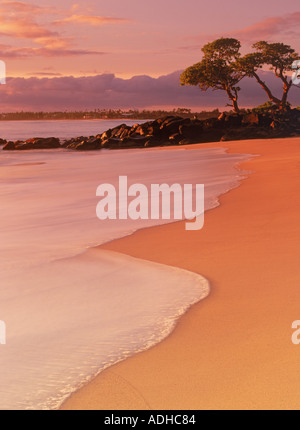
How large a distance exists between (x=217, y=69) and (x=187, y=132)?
13499 millimetres

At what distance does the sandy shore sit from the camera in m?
3.05

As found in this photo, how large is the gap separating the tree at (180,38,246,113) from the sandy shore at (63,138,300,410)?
4698 centimetres

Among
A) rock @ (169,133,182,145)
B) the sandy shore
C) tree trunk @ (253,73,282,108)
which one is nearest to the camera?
the sandy shore

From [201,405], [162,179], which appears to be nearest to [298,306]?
[201,405]

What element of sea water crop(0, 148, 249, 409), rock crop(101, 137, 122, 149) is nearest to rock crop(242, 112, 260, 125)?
rock crop(101, 137, 122, 149)

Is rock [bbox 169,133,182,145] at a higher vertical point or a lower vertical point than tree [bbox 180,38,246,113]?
lower

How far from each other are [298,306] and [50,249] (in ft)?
11.6

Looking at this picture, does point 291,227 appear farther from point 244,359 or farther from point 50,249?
point 244,359

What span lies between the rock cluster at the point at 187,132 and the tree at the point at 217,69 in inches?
267

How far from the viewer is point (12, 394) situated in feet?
10.4

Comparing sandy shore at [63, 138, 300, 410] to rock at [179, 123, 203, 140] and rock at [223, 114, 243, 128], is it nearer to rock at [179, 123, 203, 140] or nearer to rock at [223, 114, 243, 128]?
rock at [179, 123, 203, 140]

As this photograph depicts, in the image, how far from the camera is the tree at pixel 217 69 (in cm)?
5205

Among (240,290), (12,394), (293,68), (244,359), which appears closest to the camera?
(12,394)

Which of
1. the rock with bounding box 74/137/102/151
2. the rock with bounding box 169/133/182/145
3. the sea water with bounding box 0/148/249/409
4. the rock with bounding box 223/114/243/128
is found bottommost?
the sea water with bounding box 0/148/249/409
